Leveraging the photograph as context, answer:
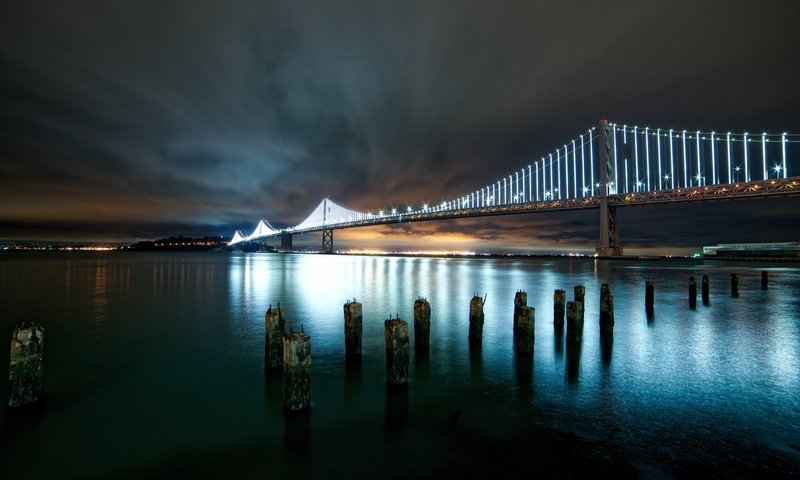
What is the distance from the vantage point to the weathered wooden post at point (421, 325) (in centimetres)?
786

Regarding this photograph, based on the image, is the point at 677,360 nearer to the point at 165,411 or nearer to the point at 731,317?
the point at 731,317

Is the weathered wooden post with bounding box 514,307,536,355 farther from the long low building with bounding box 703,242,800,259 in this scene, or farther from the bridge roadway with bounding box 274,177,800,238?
the long low building with bounding box 703,242,800,259

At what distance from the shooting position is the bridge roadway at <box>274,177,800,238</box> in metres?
41.2

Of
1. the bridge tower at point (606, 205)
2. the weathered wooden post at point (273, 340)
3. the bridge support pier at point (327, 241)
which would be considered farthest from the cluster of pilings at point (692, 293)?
the bridge support pier at point (327, 241)

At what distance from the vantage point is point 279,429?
189 inches

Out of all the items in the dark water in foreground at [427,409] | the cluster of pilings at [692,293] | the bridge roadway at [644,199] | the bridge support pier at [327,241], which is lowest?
the dark water in foreground at [427,409]

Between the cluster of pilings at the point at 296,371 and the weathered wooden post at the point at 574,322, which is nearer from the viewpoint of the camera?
the cluster of pilings at the point at 296,371

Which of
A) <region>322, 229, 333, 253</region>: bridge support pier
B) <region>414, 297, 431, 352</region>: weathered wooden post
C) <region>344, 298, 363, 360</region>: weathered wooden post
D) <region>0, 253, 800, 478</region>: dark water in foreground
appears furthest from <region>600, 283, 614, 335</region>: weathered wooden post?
<region>322, 229, 333, 253</region>: bridge support pier

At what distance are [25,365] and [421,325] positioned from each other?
19.4 ft

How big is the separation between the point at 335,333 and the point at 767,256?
241 feet

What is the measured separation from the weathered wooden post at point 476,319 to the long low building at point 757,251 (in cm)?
6805

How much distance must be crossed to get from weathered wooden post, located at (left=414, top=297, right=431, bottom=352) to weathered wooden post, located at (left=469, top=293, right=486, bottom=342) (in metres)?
1.38

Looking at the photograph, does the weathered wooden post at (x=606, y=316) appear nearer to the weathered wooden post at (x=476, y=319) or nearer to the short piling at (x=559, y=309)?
the short piling at (x=559, y=309)

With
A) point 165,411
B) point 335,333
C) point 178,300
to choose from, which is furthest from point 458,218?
point 165,411
